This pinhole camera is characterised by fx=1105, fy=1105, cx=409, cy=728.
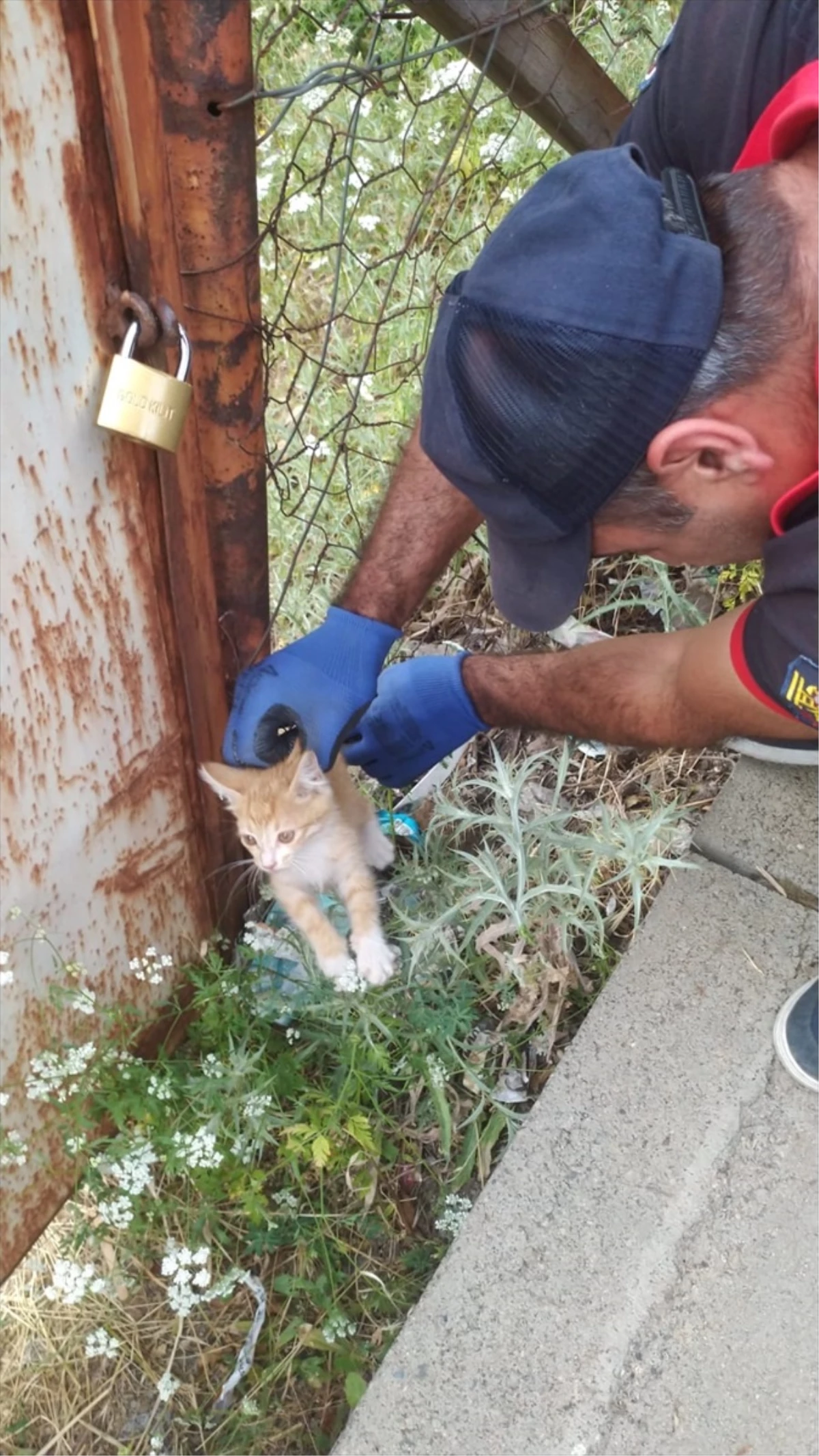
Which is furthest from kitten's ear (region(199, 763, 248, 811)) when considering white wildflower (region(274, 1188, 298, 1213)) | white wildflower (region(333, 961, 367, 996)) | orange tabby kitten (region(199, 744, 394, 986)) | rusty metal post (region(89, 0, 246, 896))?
white wildflower (region(274, 1188, 298, 1213))

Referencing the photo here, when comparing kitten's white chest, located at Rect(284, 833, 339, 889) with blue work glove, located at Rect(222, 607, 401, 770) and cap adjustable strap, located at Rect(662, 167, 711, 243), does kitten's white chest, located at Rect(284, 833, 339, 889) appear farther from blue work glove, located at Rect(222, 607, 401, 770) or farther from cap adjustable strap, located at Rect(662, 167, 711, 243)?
cap adjustable strap, located at Rect(662, 167, 711, 243)

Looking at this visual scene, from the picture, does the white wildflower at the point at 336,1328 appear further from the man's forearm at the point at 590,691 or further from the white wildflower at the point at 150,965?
the man's forearm at the point at 590,691

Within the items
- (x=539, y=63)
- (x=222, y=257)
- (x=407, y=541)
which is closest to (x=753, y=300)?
(x=222, y=257)

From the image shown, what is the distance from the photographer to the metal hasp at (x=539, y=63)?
1.62 metres

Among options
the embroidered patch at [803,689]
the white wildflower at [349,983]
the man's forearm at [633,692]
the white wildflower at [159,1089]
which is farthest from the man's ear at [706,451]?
the white wildflower at [159,1089]

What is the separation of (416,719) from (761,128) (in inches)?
46.2

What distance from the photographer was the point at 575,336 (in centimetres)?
129

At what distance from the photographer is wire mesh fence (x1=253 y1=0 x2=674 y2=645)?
9.30 feet

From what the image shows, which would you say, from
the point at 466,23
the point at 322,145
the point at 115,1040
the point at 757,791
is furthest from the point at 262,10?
the point at 115,1040

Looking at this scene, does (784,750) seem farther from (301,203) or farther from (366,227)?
(301,203)

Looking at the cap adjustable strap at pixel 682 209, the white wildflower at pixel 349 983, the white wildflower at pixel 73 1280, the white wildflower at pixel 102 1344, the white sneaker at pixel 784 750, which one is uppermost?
the cap adjustable strap at pixel 682 209

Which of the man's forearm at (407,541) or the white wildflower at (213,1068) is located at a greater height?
the man's forearm at (407,541)

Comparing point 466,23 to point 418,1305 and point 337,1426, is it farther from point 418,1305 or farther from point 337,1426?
point 337,1426

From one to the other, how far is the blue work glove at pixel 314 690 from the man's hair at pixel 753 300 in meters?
0.80
